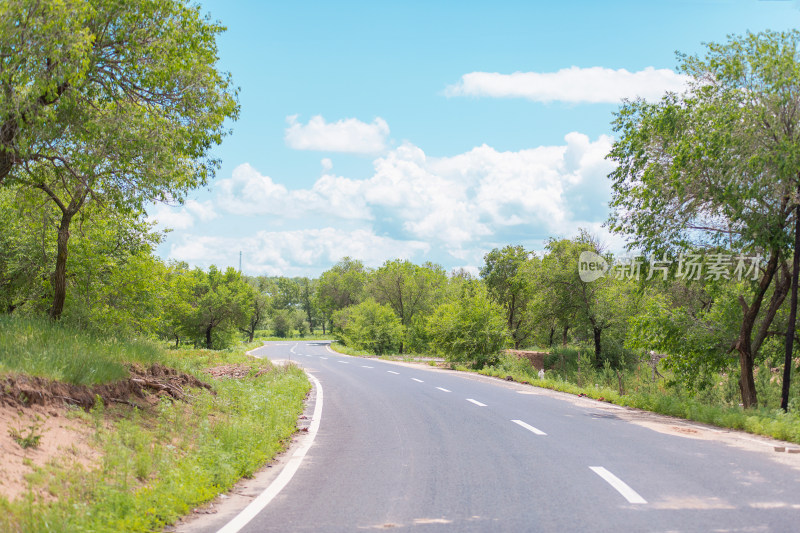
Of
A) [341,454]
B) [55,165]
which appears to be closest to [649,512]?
[341,454]

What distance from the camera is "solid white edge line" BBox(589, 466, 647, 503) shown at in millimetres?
6113

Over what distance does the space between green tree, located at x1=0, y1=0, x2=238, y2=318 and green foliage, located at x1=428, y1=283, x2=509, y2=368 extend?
25513 mm

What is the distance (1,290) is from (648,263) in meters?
20.9

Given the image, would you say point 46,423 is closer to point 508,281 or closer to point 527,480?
point 527,480

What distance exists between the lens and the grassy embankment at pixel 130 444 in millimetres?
5148

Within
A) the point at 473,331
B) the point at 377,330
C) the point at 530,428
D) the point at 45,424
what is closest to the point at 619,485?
the point at 530,428

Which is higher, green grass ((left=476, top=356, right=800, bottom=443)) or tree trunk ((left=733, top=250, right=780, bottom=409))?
tree trunk ((left=733, top=250, right=780, bottom=409))

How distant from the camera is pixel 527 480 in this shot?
22.9 ft

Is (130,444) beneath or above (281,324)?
above

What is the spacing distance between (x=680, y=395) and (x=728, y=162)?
9.34m
